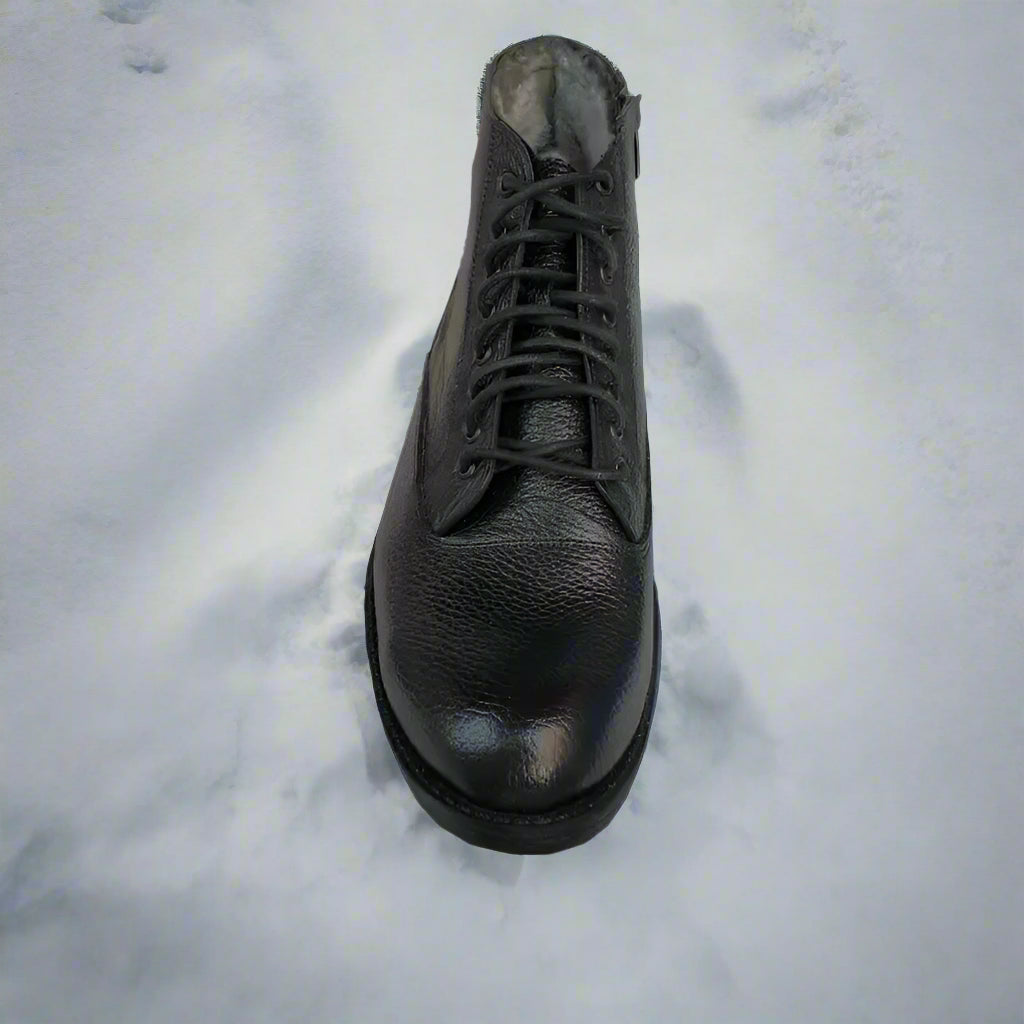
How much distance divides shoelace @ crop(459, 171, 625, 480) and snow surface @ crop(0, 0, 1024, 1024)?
40cm

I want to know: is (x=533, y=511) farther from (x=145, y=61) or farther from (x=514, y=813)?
(x=145, y=61)

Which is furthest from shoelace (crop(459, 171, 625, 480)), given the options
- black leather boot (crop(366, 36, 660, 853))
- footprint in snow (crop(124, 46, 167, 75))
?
footprint in snow (crop(124, 46, 167, 75))

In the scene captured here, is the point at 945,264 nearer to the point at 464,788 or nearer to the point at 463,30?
the point at 463,30

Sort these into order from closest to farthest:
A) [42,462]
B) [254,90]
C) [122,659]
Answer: [122,659] < [42,462] < [254,90]

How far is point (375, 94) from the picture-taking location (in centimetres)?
189

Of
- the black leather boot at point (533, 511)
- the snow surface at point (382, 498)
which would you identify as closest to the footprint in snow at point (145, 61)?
the snow surface at point (382, 498)

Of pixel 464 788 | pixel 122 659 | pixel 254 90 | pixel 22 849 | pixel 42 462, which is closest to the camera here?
pixel 464 788

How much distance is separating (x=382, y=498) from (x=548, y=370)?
45 centimetres

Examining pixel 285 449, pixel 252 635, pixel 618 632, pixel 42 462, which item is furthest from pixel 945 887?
pixel 42 462

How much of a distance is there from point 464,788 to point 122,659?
623 mm

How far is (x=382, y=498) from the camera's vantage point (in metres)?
1.57

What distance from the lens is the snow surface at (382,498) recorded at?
1.29 meters

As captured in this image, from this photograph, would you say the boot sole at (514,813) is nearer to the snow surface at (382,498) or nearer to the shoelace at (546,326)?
the snow surface at (382,498)

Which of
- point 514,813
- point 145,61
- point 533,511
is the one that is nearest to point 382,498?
point 533,511
